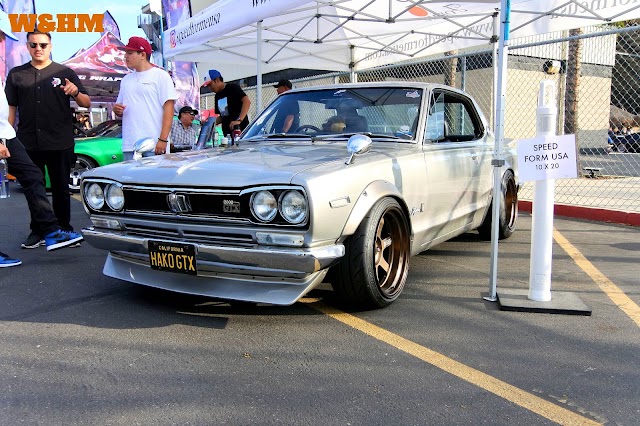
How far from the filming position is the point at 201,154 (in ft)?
12.6

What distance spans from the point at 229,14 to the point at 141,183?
186 inches

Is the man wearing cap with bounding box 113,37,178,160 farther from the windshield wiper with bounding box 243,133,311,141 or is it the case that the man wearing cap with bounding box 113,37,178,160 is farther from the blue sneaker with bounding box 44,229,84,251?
the windshield wiper with bounding box 243,133,311,141

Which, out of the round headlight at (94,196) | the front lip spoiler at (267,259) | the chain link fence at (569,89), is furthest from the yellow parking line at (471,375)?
the chain link fence at (569,89)

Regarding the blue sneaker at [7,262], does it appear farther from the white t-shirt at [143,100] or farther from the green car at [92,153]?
the green car at [92,153]

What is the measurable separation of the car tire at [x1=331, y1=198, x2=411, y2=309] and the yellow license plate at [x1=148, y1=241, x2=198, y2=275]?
33.4 inches

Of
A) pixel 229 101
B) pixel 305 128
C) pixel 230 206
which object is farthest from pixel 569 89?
pixel 230 206

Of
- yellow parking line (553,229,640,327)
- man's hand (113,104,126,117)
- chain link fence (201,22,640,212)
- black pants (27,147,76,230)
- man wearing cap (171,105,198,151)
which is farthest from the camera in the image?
man wearing cap (171,105,198,151)

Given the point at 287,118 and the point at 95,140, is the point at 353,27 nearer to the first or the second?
the point at 287,118

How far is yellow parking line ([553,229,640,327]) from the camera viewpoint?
11.9 ft

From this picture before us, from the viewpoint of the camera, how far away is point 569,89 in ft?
39.7

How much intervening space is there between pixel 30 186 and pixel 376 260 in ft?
10.8

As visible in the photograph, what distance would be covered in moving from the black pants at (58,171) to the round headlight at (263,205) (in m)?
3.17

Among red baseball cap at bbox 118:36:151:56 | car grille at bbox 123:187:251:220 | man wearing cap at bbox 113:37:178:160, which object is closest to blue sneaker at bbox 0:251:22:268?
man wearing cap at bbox 113:37:178:160

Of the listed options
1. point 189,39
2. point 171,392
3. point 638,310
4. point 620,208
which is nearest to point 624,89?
point 620,208
